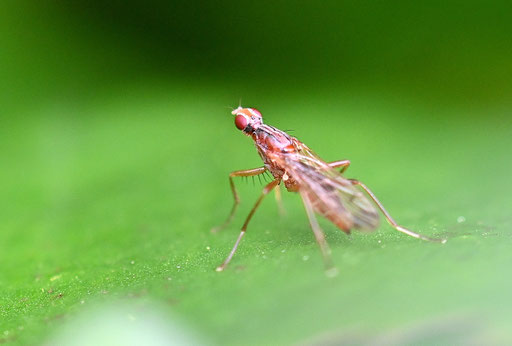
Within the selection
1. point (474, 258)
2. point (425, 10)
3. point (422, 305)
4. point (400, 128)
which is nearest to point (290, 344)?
point (422, 305)

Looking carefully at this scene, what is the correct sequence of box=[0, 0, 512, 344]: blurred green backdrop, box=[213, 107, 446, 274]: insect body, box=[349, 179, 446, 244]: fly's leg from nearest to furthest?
1. box=[0, 0, 512, 344]: blurred green backdrop
2. box=[349, 179, 446, 244]: fly's leg
3. box=[213, 107, 446, 274]: insect body

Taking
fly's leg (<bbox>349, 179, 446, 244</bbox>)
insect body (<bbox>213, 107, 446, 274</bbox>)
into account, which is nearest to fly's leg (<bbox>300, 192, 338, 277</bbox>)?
insect body (<bbox>213, 107, 446, 274</bbox>)

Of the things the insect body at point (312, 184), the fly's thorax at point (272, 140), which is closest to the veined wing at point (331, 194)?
the insect body at point (312, 184)

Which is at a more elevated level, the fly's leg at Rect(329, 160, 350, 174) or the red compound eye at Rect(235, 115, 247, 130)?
the red compound eye at Rect(235, 115, 247, 130)

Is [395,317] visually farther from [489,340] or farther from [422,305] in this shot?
[489,340]

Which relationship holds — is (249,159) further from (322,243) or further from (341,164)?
(322,243)

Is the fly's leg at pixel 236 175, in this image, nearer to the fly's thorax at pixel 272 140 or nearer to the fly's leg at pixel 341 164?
the fly's thorax at pixel 272 140

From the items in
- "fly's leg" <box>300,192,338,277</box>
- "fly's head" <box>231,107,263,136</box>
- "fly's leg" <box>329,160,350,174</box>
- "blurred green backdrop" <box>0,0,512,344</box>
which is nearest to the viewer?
"blurred green backdrop" <box>0,0,512,344</box>

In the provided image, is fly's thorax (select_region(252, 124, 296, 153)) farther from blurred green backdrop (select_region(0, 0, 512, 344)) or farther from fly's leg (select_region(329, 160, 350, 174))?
blurred green backdrop (select_region(0, 0, 512, 344))
